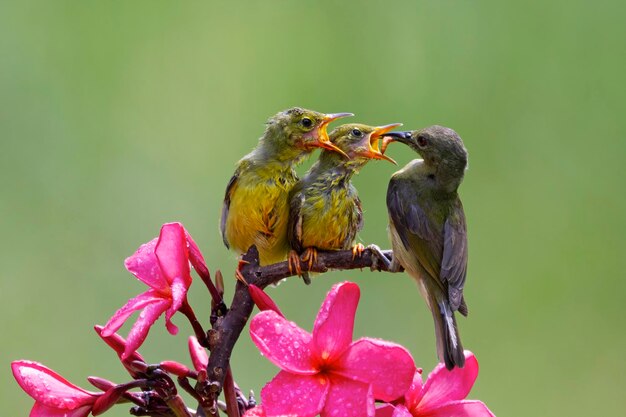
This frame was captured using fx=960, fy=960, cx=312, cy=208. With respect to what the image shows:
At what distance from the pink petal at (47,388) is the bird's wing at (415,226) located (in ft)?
1.91

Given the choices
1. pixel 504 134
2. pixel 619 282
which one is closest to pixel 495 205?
pixel 504 134

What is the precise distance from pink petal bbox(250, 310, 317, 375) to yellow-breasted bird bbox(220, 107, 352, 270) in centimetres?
56

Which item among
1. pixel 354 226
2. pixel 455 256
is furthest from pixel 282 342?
pixel 354 226

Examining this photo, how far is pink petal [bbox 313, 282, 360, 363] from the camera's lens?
36.9 inches

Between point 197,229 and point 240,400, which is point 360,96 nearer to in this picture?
point 197,229

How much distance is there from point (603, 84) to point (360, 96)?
3.83ft

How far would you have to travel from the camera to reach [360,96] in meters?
4.31

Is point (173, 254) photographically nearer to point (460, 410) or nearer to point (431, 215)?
point (460, 410)

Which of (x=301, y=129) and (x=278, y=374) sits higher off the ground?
(x=301, y=129)

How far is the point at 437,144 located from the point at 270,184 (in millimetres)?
299

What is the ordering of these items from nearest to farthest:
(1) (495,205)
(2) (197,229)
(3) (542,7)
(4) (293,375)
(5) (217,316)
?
1. (4) (293,375)
2. (5) (217,316)
3. (2) (197,229)
4. (1) (495,205)
5. (3) (542,7)

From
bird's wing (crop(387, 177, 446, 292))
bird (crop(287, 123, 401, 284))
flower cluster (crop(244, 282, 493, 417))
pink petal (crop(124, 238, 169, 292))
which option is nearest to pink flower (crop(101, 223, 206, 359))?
pink petal (crop(124, 238, 169, 292))

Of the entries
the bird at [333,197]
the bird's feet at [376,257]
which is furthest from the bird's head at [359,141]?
the bird's feet at [376,257]

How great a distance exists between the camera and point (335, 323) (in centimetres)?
94
